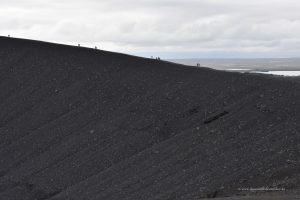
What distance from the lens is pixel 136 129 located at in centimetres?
3073

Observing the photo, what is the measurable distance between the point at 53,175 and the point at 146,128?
495cm

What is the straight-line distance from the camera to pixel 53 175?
93.4ft

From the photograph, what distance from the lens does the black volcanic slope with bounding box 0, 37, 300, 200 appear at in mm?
22597

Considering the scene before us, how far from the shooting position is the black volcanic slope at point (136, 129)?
22.6 meters

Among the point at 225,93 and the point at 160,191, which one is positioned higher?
the point at 225,93

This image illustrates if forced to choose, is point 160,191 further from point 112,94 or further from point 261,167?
point 112,94

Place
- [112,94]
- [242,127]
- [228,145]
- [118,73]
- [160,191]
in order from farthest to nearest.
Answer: [118,73] < [112,94] < [242,127] < [228,145] < [160,191]

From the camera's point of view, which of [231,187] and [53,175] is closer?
[231,187]

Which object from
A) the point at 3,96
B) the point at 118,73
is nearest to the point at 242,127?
the point at 118,73

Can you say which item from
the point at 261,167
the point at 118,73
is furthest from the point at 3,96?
the point at 261,167

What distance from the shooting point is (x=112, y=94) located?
36125 millimetres

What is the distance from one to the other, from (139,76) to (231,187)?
59.7ft

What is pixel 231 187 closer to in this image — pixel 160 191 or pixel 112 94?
pixel 160 191

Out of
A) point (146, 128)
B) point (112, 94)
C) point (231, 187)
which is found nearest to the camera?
point (231, 187)
